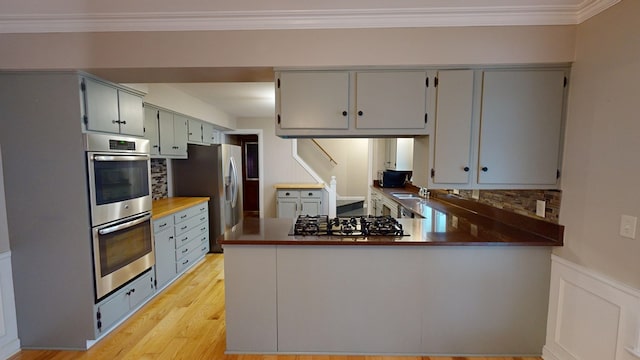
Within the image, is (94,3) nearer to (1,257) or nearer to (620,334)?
(1,257)

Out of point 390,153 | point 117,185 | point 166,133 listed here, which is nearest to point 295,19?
point 117,185

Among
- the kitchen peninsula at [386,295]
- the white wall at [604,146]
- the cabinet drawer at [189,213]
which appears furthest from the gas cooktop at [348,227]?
the cabinet drawer at [189,213]

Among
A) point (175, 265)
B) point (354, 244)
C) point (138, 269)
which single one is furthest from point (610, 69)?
point (175, 265)

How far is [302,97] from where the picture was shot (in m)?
2.03

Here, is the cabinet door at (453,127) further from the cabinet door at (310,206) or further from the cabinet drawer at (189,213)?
the cabinet door at (310,206)

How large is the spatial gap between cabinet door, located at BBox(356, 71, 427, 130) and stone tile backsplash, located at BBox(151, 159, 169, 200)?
3.11m

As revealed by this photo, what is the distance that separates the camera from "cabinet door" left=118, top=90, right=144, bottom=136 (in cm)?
243

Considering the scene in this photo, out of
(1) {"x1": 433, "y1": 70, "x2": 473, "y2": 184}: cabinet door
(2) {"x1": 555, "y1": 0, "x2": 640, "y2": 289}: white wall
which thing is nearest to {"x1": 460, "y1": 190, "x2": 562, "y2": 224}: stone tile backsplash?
(2) {"x1": 555, "y1": 0, "x2": 640, "y2": 289}: white wall

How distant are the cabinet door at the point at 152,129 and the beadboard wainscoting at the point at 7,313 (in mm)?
1527

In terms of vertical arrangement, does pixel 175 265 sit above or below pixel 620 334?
below

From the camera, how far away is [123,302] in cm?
249

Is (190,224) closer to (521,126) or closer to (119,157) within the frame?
(119,157)

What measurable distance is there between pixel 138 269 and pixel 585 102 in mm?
3714

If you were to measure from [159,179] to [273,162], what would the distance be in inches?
87.7
